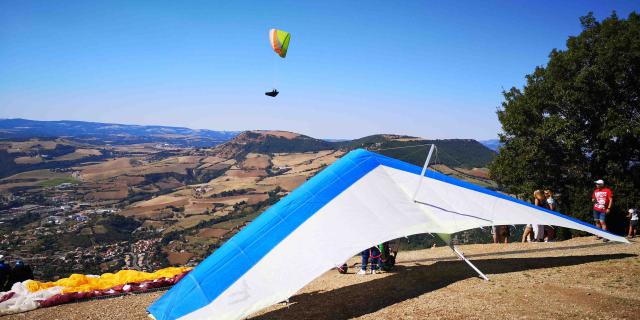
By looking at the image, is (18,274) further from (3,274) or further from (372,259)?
(372,259)

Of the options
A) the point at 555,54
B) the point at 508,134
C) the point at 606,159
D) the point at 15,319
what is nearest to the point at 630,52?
the point at 555,54

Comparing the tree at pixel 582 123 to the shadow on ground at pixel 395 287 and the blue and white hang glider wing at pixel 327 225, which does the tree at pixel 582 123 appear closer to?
the shadow on ground at pixel 395 287

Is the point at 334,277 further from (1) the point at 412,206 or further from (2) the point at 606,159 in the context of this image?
(2) the point at 606,159

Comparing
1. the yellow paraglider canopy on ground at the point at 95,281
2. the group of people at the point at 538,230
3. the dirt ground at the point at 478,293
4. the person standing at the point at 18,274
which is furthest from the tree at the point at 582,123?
the person standing at the point at 18,274

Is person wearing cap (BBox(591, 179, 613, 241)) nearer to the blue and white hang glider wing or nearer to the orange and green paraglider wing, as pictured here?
the blue and white hang glider wing

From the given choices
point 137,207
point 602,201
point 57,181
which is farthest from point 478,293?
point 57,181

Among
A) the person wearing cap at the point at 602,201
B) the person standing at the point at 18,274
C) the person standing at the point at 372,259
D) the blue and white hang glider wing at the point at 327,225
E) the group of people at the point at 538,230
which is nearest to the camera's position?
the blue and white hang glider wing at the point at 327,225

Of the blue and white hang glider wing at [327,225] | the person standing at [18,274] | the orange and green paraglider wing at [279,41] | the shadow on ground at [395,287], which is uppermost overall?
the orange and green paraglider wing at [279,41]

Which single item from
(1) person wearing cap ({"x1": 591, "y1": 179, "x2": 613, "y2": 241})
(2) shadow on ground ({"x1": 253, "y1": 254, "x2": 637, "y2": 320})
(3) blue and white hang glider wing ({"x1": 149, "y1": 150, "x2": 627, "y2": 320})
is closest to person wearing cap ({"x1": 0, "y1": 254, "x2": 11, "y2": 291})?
(3) blue and white hang glider wing ({"x1": 149, "y1": 150, "x2": 627, "y2": 320})
